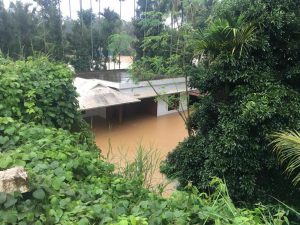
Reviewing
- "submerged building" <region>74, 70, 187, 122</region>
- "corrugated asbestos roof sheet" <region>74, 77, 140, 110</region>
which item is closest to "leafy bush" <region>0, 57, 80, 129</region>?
"submerged building" <region>74, 70, 187, 122</region>

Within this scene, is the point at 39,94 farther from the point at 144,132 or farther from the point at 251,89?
the point at 144,132

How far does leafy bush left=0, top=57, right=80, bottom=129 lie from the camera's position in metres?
2.85

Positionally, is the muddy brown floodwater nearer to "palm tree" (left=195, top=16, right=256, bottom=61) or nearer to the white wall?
the white wall

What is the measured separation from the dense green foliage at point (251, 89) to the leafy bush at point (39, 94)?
217cm

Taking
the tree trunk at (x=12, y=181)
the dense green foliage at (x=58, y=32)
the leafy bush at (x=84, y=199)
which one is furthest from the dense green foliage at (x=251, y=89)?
the dense green foliage at (x=58, y=32)

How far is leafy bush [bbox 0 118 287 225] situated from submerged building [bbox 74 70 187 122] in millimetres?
6068

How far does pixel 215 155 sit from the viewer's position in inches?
173

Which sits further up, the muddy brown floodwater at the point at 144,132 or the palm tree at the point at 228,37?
the palm tree at the point at 228,37

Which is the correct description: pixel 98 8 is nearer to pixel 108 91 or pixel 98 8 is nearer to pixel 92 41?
pixel 92 41

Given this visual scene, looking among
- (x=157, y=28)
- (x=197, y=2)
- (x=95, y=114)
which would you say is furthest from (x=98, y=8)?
(x=197, y=2)

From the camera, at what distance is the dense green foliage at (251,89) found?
13.7 feet

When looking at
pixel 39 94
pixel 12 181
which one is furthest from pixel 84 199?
pixel 39 94

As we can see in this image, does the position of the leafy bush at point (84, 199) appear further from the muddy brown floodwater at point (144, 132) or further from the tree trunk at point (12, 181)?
the muddy brown floodwater at point (144, 132)

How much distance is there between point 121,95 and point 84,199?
8.82m
